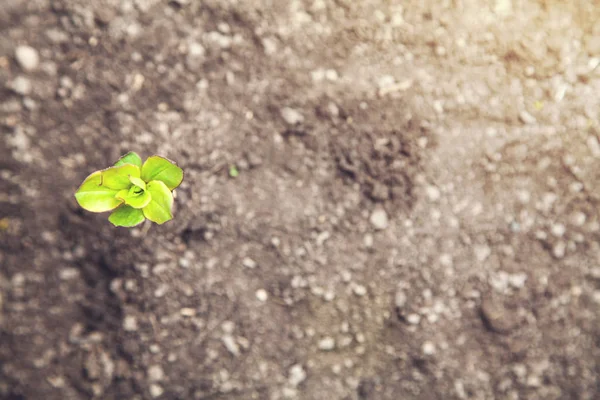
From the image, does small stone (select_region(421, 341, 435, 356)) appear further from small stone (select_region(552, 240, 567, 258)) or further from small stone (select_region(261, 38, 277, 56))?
small stone (select_region(261, 38, 277, 56))

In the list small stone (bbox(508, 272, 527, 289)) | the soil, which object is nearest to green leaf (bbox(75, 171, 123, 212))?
the soil

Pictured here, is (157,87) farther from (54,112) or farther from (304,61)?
(304,61)

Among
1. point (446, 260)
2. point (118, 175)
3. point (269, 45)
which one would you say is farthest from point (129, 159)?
A: point (446, 260)

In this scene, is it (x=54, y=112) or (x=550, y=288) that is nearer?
(x=54, y=112)

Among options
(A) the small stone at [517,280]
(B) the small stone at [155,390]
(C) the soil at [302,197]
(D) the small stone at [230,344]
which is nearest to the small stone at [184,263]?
(C) the soil at [302,197]

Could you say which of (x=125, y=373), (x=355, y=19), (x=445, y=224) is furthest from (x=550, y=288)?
(x=125, y=373)

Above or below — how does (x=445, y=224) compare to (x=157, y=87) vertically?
below
